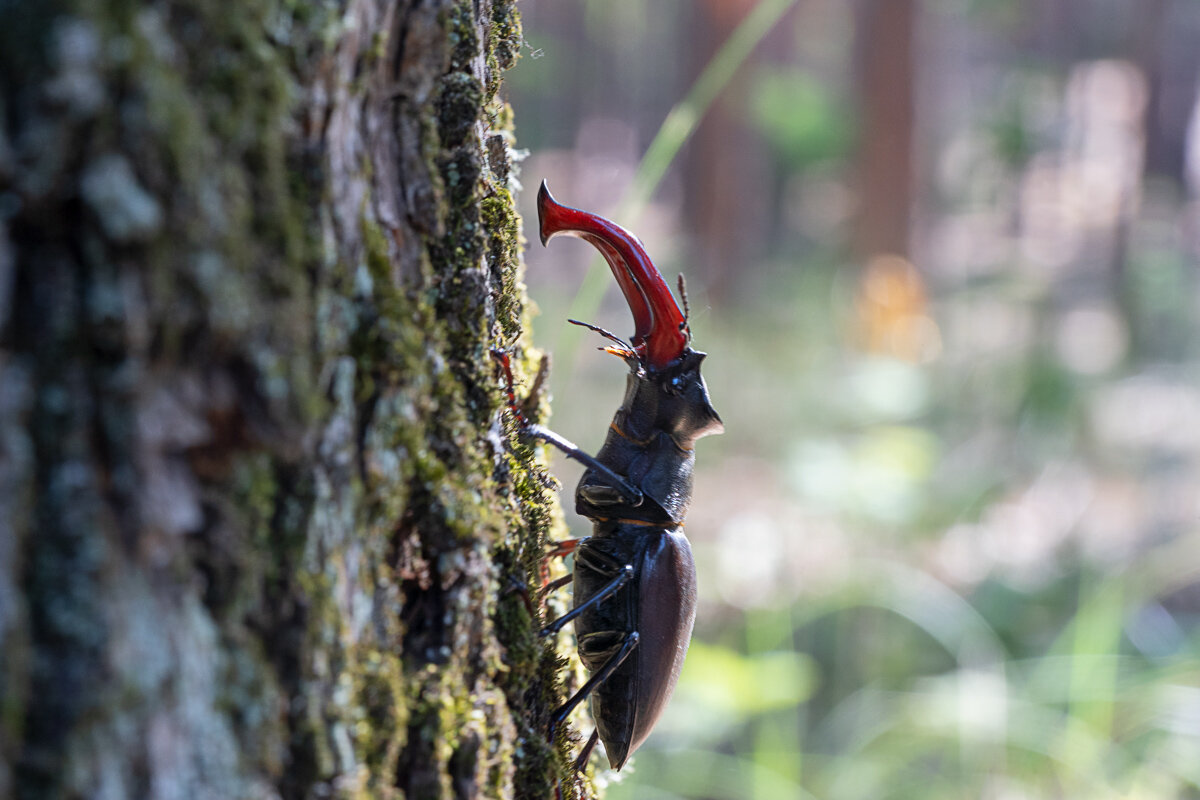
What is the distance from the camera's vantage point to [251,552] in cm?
79

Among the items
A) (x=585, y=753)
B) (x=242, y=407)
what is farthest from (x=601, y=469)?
(x=242, y=407)

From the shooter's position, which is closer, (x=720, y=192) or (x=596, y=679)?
(x=596, y=679)

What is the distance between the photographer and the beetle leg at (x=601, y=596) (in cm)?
145

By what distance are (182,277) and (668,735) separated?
13.7ft

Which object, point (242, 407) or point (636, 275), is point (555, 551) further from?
point (242, 407)

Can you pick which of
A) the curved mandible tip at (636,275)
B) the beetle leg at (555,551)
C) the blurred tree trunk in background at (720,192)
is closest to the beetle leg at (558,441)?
the beetle leg at (555,551)

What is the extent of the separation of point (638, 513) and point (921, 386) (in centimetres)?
590

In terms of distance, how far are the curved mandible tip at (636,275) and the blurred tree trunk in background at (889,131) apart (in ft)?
29.6

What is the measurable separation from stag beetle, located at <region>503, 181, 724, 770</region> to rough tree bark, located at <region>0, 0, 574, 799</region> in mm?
378

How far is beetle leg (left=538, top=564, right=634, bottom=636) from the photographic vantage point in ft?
4.76

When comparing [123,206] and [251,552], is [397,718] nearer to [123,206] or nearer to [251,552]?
[251,552]

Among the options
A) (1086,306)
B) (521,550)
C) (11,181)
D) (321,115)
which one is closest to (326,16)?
(321,115)

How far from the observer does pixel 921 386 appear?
713cm

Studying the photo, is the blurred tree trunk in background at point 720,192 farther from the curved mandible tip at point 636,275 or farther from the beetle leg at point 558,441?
the beetle leg at point 558,441
